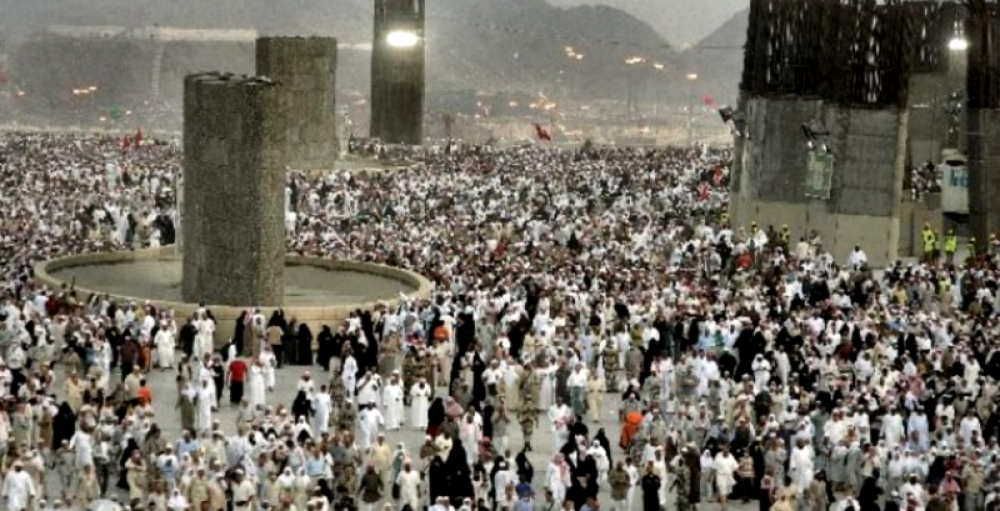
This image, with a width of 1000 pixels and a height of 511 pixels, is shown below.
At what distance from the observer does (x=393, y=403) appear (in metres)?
27.5

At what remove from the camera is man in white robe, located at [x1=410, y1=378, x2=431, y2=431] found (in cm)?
2755

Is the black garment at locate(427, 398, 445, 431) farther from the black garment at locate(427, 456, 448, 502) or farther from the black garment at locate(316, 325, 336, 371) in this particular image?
the black garment at locate(316, 325, 336, 371)

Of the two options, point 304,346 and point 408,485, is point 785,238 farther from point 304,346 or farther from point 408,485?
point 408,485

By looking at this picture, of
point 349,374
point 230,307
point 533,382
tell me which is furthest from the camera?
point 230,307

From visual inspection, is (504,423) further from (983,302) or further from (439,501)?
(983,302)

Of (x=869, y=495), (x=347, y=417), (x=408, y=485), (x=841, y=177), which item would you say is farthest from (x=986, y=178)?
(x=408, y=485)

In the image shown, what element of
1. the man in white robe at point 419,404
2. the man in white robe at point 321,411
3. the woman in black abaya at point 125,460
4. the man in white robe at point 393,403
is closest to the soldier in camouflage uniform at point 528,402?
the man in white robe at point 419,404

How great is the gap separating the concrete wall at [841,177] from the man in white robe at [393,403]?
19267mm

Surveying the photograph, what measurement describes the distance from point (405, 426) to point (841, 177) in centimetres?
1955

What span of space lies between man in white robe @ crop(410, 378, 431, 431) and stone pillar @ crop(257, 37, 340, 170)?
96.4 feet

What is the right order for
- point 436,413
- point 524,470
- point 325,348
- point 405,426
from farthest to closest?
point 325,348
point 405,426
point 436,413
point 524,470

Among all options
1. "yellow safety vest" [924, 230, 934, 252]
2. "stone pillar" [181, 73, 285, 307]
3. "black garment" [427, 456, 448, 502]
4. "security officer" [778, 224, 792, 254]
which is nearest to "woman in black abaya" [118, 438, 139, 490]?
"black garment" [427, 456, 448, 502]

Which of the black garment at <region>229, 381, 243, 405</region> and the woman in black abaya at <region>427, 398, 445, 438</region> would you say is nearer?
the woman in black abaya at <region>427, 398, 445, 438</region>

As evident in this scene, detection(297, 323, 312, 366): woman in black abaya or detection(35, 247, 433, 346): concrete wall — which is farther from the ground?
detection(35, 247, 433, 346): concrete wall
